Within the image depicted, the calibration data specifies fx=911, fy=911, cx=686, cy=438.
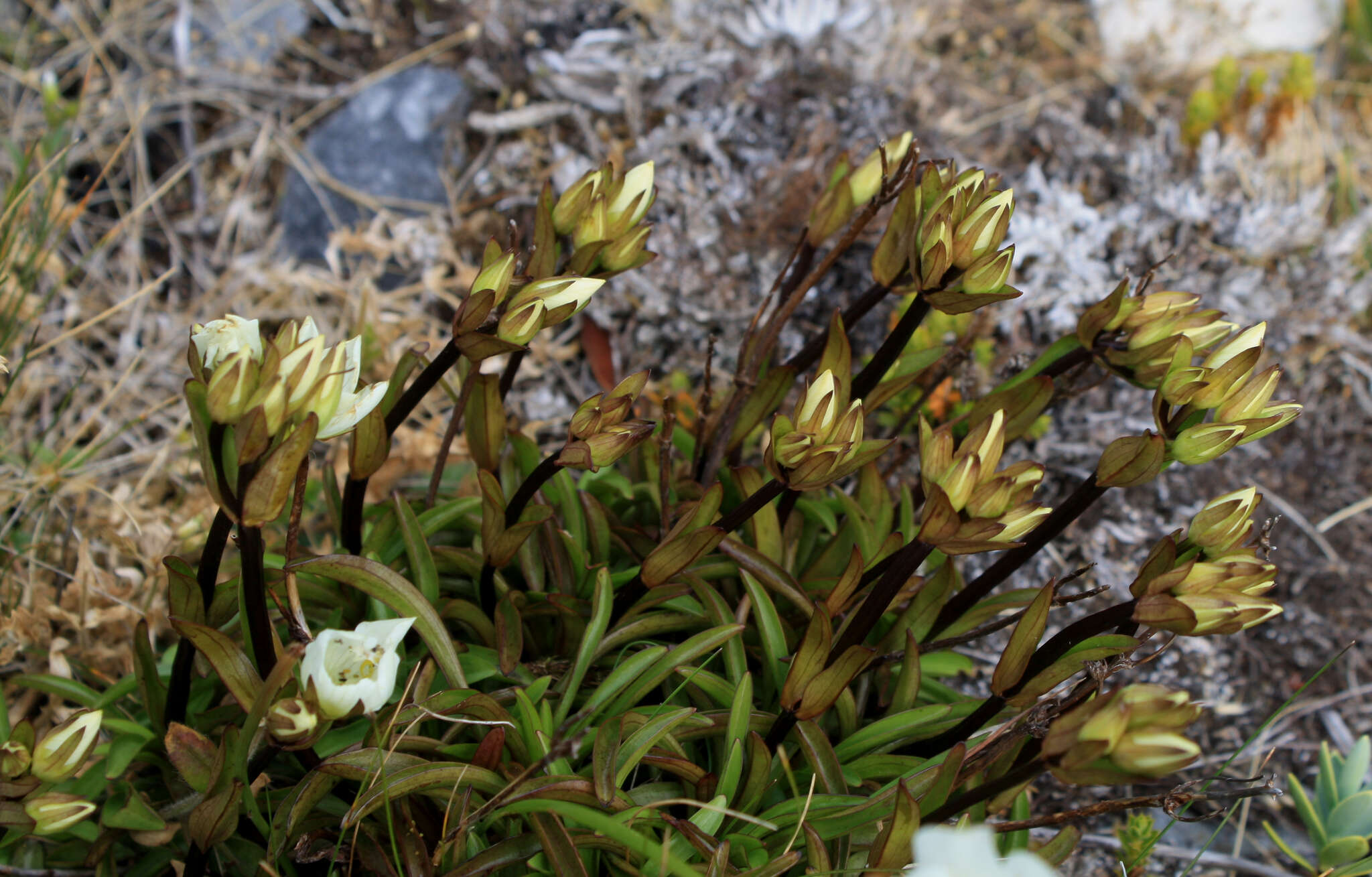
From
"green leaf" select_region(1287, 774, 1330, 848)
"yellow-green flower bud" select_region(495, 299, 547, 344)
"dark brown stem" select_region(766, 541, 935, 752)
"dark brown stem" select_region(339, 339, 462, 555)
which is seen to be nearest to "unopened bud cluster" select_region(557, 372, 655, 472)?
"yellow-green flower bud" select_region(495, 299, 547, 344)

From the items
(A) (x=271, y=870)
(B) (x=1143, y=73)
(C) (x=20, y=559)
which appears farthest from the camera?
(B) (x=1143, y=73)

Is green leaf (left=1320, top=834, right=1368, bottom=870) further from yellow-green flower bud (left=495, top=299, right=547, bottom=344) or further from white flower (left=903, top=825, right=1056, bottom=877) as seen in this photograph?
yellow-green flower bud (left=495, top=299, right=547, bottom=344)

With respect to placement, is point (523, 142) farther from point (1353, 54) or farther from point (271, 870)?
point (1353, 54)

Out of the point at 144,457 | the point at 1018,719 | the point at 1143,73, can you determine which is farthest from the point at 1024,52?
the point at 144,457

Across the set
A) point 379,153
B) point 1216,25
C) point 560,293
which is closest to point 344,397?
point 560,293

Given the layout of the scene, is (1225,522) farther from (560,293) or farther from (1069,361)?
(560,293)
